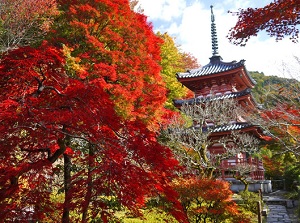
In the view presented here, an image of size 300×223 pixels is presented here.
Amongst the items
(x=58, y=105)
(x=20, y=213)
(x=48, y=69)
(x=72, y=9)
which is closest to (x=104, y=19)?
(x=72, y=9)

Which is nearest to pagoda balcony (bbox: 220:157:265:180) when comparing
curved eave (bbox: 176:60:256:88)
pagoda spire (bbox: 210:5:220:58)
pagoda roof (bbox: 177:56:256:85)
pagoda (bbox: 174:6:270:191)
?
pagoda (bbox: 174:6:270:191)

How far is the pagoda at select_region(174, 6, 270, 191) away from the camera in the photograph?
48.8 ft

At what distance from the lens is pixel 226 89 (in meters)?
16.9

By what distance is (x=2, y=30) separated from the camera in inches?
416

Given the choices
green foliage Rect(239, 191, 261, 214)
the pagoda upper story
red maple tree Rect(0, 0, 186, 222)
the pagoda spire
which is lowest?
green foliage Rect(239, 191, 261, 214)

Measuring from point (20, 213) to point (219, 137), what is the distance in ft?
41.4

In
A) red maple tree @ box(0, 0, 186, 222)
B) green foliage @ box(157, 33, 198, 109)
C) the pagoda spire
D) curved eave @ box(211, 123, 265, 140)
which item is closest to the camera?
red maple tree @ box(0, 0, 186, 222)

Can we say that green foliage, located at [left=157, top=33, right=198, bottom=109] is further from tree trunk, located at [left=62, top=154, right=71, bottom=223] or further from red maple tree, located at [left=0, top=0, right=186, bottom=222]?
tree trunk, located at [left=62, top=154, right=71, bottom=223]

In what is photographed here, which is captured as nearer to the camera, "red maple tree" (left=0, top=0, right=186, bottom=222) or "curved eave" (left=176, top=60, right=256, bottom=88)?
"red maple tree" (left=0, top=0, right=186, bottom=222)

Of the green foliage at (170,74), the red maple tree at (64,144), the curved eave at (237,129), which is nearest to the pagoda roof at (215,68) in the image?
the green foliage at (170,74)

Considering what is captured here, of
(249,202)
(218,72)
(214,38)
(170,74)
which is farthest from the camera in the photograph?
(170,74)

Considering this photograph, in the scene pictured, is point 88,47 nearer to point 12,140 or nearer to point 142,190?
point 12,140

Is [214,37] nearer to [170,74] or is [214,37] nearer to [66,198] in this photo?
[170,74]

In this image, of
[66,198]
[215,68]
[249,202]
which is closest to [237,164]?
[249,202]
